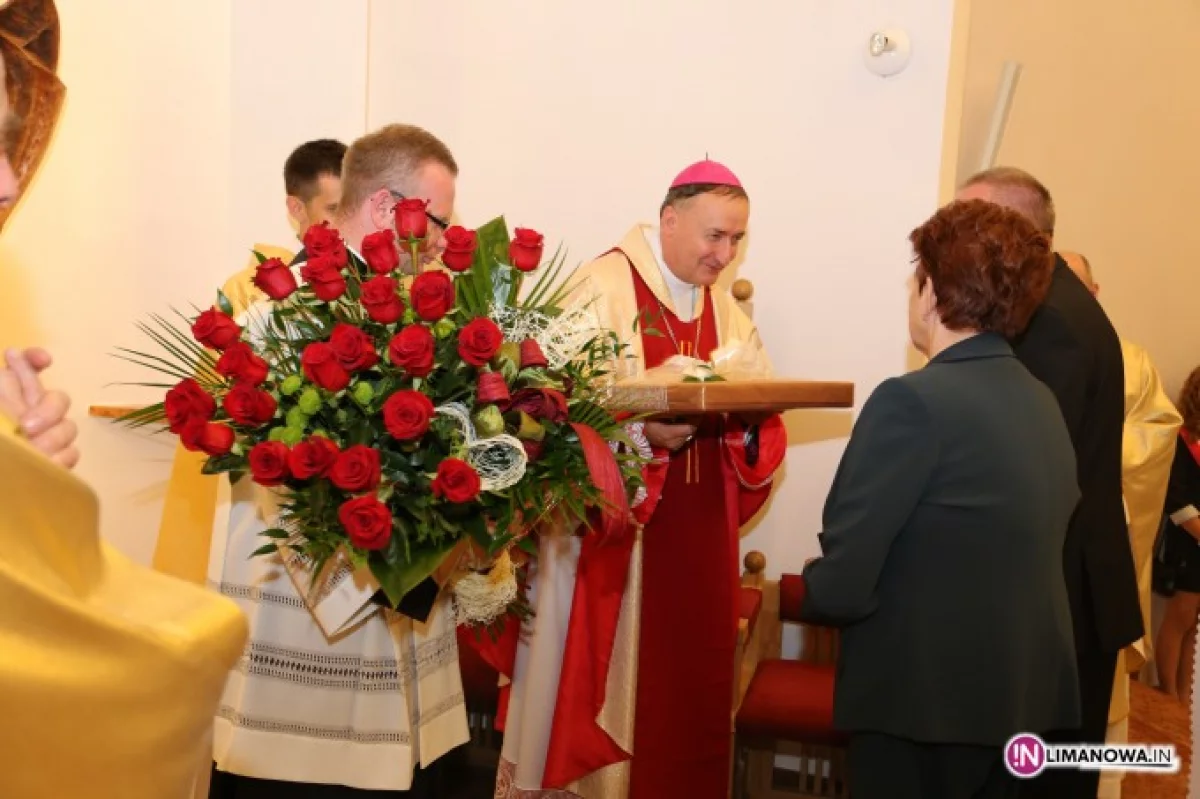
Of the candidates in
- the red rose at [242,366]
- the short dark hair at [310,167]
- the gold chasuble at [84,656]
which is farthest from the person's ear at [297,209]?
the gold chasuble at [84,656]

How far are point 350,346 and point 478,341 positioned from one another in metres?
0.24

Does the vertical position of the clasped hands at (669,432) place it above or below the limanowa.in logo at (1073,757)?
above

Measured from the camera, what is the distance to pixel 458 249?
2.18m

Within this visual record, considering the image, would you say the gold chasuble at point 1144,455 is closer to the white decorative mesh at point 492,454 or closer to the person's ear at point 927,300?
the person's ear at point 927,300

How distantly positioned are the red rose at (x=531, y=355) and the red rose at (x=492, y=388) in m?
0.09

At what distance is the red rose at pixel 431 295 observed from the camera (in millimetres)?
2066

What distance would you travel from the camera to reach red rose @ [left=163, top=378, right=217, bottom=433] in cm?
205

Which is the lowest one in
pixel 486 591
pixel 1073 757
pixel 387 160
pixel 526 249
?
pixel 1073 757

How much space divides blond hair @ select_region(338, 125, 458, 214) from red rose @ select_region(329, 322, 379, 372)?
0.68 metres

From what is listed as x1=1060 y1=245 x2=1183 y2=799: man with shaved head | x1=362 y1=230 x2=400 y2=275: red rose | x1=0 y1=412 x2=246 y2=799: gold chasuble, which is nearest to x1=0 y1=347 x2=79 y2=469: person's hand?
x1=0 y1=412 x2=246 y2=799: gold chasuble

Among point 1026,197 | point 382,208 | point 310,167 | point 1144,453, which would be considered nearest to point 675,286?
point 1026,197

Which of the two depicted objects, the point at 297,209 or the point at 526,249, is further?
the point at 297,209

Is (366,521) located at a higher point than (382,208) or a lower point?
lower

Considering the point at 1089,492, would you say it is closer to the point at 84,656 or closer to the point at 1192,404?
the point at 84,656
